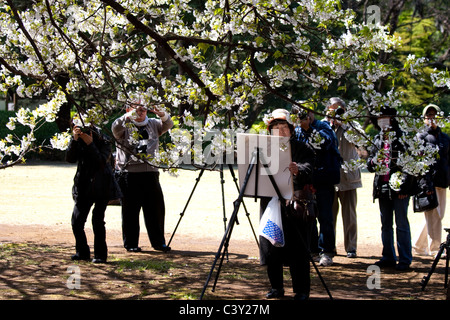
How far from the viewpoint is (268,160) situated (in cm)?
611

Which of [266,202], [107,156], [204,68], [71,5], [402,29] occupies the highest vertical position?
[402,29]

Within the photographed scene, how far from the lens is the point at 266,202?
639cm

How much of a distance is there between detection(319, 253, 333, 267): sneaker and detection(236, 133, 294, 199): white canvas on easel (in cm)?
257

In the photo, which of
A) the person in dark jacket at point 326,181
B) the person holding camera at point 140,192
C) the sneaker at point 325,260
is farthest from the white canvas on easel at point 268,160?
the person holding camera at point 140,192

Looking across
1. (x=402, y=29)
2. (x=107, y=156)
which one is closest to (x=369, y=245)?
(x=107, y=156)

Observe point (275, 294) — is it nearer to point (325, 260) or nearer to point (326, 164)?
point (325, 260)

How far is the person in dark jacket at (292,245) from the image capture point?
6207mm

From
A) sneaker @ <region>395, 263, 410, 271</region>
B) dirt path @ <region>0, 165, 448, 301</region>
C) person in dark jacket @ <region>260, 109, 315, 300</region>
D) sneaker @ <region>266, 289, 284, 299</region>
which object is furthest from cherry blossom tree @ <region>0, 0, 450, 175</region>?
sneaker @ <region>395, 263, 410, 271</region>

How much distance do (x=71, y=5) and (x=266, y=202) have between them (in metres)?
3.19

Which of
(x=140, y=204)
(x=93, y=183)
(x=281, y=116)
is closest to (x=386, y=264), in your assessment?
(x=281, y=116)

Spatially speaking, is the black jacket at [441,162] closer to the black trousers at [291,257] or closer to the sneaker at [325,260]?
the sneaker at [325,260]

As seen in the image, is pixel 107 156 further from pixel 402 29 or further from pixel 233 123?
pixel 402 29

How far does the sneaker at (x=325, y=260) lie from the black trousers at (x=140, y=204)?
2183mm
